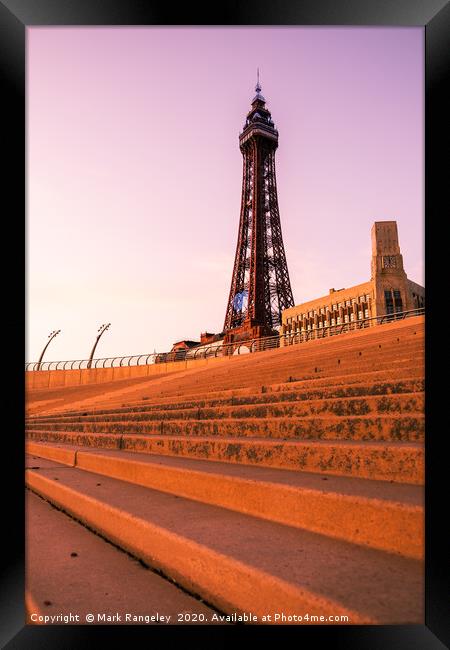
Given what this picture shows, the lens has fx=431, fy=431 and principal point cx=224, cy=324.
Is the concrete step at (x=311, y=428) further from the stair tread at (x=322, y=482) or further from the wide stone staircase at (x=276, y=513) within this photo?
the stair tread at (x=322, y=482)

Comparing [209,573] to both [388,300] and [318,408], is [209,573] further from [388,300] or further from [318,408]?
[388,300]

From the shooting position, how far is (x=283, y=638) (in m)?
1.46

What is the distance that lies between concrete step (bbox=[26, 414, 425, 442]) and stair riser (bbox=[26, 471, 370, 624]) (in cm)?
171

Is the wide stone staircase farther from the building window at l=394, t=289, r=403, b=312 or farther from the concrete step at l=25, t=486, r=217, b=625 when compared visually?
the building window at l=394, t=289, r=403, b=312

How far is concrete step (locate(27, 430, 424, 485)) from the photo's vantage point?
2379 millimetres

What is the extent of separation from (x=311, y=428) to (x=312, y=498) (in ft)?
4.96

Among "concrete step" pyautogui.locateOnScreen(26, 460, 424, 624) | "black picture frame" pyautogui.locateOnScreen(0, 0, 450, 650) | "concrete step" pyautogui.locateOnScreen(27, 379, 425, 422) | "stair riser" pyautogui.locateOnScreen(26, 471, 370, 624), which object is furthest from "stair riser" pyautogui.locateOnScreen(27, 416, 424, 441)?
"stair riser" pyautogui.locateOnScreen(26, 471, 370, 624)

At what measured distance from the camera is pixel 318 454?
2.85 m

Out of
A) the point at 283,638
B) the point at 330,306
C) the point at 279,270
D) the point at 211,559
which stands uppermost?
the point at 279,270
